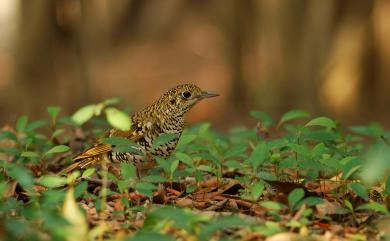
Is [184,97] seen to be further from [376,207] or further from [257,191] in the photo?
[376,207]

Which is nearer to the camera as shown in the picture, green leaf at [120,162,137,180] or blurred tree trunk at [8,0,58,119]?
green leaf at [120,162,137,180]

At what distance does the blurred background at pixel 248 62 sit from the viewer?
12508 millimetres

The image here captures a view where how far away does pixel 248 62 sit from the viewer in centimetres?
1537

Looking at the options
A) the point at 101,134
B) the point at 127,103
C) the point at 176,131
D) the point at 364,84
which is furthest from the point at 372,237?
the point at 127,103

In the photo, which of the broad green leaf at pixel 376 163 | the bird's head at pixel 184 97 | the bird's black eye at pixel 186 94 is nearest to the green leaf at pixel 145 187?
the broad green leaf at pixel 376 163

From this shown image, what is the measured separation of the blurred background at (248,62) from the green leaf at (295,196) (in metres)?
7.97

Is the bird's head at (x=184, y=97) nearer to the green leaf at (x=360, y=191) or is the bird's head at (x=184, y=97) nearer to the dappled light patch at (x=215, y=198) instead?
the dappled light patch at (x=215, y=198)

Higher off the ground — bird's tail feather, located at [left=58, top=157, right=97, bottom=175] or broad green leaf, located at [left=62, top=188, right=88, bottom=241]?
broad green leaf, located at [left=62, top=188, right=88, bottom=241]

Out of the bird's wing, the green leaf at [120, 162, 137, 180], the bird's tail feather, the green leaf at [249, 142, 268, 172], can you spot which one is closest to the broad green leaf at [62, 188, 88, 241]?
the green leaf at [120, 162, 137, 180]

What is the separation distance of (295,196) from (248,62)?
1056 cm

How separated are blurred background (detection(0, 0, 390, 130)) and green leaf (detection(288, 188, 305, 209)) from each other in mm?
7970

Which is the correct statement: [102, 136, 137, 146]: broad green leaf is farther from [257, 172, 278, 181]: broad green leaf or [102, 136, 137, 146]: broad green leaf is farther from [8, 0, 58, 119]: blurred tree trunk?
[8, 0, 58, 119]: blurred tree trunk

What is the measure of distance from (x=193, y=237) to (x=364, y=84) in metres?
10.1

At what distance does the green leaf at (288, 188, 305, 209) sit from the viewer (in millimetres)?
4898
